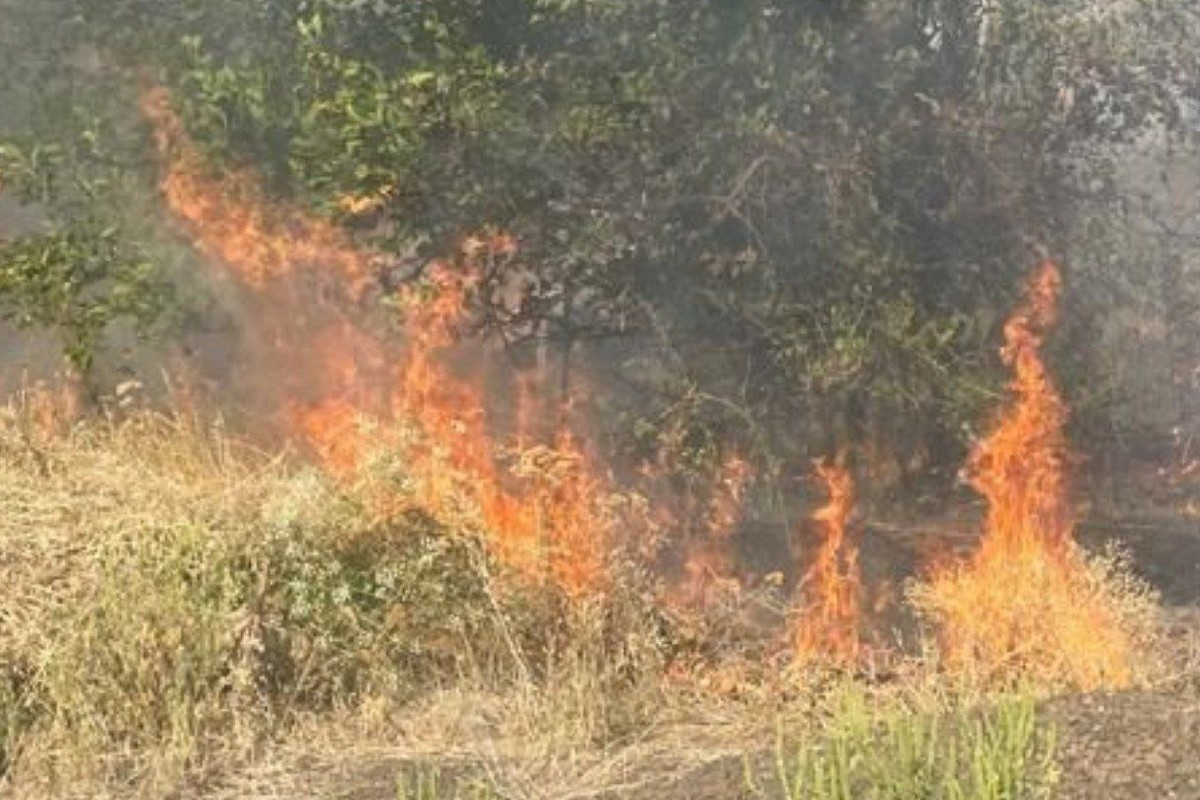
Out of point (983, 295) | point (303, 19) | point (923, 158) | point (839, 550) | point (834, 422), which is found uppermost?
point (303, 19)

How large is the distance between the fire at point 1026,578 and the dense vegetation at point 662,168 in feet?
0.88

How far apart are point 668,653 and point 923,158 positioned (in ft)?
13.8

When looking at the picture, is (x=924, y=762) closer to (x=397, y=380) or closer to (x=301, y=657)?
(x=301, y=657)

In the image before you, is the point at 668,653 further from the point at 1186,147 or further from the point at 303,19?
the point at 1186,147

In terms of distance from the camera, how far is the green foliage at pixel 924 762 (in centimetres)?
462

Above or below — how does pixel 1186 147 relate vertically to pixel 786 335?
above

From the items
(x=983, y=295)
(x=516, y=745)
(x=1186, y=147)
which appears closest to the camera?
(x=516, y=745)

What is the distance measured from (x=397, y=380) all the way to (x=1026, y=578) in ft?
15.1

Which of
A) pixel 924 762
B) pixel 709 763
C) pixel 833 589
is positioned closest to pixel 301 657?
pixel 709 763

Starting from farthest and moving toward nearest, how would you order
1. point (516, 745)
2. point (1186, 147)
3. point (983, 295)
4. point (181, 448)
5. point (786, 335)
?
point (1186, 147) < point (983, 295) < point (786, 335) < point (181, 448) < point (516, 745)

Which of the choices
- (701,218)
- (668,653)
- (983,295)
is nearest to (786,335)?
(701,218)

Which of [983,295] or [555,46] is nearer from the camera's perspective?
[555,46]

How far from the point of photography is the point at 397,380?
11047 millimetres

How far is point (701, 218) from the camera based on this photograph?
10.1 metres
